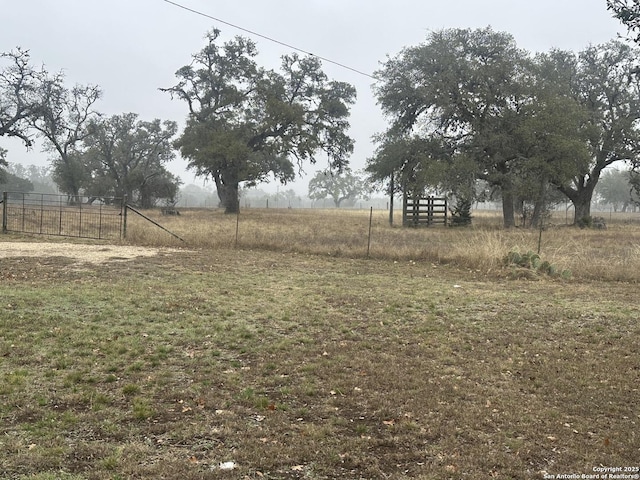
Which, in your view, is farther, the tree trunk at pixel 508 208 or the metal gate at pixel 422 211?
the metal gate at pixel 422 211

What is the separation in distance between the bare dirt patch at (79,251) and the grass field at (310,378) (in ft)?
8.12

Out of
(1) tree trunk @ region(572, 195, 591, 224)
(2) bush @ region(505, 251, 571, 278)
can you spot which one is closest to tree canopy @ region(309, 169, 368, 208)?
(1) tree trunk @ region(572, 195, 591, 224)

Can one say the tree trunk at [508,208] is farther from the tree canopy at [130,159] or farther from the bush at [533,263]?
the tree canopy at [130,159]

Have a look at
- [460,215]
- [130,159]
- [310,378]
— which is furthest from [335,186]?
[310,378]

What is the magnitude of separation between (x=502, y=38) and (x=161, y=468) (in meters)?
31.3

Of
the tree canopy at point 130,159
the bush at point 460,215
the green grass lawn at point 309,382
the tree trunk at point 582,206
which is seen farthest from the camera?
the tree canopy at point 130,159

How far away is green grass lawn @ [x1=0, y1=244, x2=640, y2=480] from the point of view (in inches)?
131

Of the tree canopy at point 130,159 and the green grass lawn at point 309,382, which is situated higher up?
the tree canopy at point 130,159

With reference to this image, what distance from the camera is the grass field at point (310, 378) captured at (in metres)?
3.32


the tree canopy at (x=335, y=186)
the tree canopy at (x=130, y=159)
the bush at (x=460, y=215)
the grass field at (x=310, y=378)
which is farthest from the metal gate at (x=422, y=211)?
the tree canopy at (x=335, y=186)

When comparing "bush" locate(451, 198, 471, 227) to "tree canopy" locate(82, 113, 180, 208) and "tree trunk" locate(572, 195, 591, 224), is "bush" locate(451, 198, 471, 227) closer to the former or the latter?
"tree trunk" locate(572, 195, 591, 224)

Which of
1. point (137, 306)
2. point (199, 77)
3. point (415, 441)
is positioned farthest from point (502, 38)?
point (415, 441)

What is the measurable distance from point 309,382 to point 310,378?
0.11 m

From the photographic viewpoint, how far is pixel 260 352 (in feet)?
18.6
